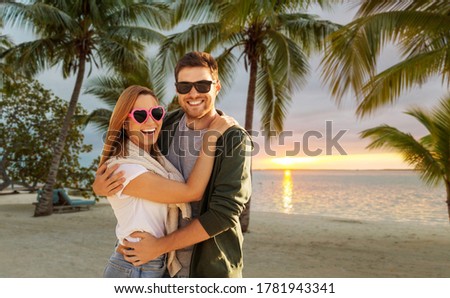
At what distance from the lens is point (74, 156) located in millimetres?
21219

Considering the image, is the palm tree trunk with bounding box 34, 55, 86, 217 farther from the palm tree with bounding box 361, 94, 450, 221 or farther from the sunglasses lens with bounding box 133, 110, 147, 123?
the sunglasses lens with bounding box 133, 110, 147, 123

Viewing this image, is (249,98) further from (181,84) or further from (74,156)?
(74,156)

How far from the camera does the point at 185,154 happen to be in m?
2.17

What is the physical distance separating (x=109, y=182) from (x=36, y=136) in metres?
21.1

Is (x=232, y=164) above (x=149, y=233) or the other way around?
above

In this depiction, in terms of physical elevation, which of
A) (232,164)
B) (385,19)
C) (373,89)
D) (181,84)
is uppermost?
(385,19)

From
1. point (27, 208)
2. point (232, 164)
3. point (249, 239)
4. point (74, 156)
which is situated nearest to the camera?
point (232, 164)

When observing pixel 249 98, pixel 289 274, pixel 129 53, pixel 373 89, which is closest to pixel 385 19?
pixel 373 89

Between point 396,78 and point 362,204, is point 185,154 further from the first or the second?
point 362,204

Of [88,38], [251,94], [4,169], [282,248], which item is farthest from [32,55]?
[282,248]

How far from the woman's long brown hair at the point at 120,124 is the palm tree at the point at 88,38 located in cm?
1396

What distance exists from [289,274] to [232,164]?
20.7 ft

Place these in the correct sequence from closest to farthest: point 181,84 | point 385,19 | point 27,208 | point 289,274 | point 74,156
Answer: point 181,84 → point 385,19 → point 289,274 → point 27,208 → point 74,156

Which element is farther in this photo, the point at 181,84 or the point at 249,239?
the point at 249,239
